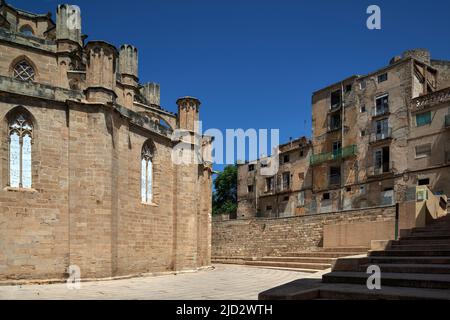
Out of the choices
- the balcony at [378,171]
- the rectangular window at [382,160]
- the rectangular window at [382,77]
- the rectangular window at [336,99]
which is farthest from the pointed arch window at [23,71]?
the rectangular window at [382,77]

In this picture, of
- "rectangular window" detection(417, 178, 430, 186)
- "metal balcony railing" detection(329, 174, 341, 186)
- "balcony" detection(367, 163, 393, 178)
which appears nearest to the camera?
"rectangular window" detection(417, 178, 430, 186)

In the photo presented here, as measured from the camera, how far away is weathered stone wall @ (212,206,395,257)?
71.1 feet

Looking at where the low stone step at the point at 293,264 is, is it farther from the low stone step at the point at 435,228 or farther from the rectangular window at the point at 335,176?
the rectangular window at the point at 335,176

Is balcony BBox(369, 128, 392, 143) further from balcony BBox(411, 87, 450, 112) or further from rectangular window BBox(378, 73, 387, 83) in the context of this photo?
rectangular window BBox(378, 73, 387, 83)

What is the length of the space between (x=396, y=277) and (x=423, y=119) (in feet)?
80.9

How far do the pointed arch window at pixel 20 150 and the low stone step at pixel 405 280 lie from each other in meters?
10.0

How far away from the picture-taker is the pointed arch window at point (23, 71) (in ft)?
62.6

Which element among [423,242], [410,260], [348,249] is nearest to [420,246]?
[423,242]

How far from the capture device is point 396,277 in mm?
7027

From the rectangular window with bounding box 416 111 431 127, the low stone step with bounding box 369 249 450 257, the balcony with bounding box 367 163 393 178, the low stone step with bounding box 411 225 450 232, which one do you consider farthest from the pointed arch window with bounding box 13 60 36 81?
the rectangular window with bounding box 416 111 431 127

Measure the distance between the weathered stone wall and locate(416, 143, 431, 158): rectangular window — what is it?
1000cm

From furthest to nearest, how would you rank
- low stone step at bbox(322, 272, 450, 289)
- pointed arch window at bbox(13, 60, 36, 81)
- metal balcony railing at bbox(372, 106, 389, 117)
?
metal balcony railing at bbox(372, 106, 389, 117), pointed arch window at bbox(13, 60, 36, 81), low stone step at bbox(322, 272, 450, 289)
